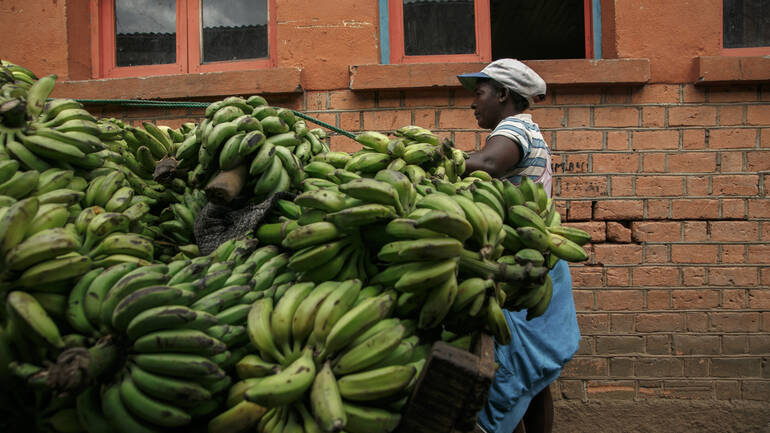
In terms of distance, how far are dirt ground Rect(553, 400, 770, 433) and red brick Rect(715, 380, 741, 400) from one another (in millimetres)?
41

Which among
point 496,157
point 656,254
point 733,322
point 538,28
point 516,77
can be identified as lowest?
point 733,322

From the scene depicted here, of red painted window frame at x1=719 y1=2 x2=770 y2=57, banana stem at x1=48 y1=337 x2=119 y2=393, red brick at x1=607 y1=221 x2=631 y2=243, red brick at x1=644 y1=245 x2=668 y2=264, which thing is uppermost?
red painted window frame at x1=719 y1=2 x2=770 y2=57

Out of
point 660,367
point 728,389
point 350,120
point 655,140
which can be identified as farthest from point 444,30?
point 728,389

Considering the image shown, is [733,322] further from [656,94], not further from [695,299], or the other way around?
[656,94]

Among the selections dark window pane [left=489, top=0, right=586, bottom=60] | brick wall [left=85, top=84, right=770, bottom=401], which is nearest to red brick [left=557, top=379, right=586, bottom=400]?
brick wall [left=85, top=84, right=770, bottom=401]

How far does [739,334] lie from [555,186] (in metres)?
1.57

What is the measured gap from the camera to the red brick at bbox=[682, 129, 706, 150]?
3.13 meters

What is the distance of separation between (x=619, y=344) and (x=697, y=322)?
1.76ft

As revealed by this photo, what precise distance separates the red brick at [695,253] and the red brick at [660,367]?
2.25 ft

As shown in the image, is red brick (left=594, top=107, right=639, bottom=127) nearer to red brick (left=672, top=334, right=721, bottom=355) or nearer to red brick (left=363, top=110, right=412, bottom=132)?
red brick (left=363, top=110, right=412, bottom=132)

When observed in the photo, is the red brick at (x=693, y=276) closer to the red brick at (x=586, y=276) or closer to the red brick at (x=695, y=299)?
the red brick at (x=695, y=299)

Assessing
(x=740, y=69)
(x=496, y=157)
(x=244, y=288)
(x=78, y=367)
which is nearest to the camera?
(x=78, y=367)

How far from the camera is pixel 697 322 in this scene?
312 cm

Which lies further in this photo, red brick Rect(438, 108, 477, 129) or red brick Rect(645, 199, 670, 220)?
red brick Rect(438, 108, 477, 129)
